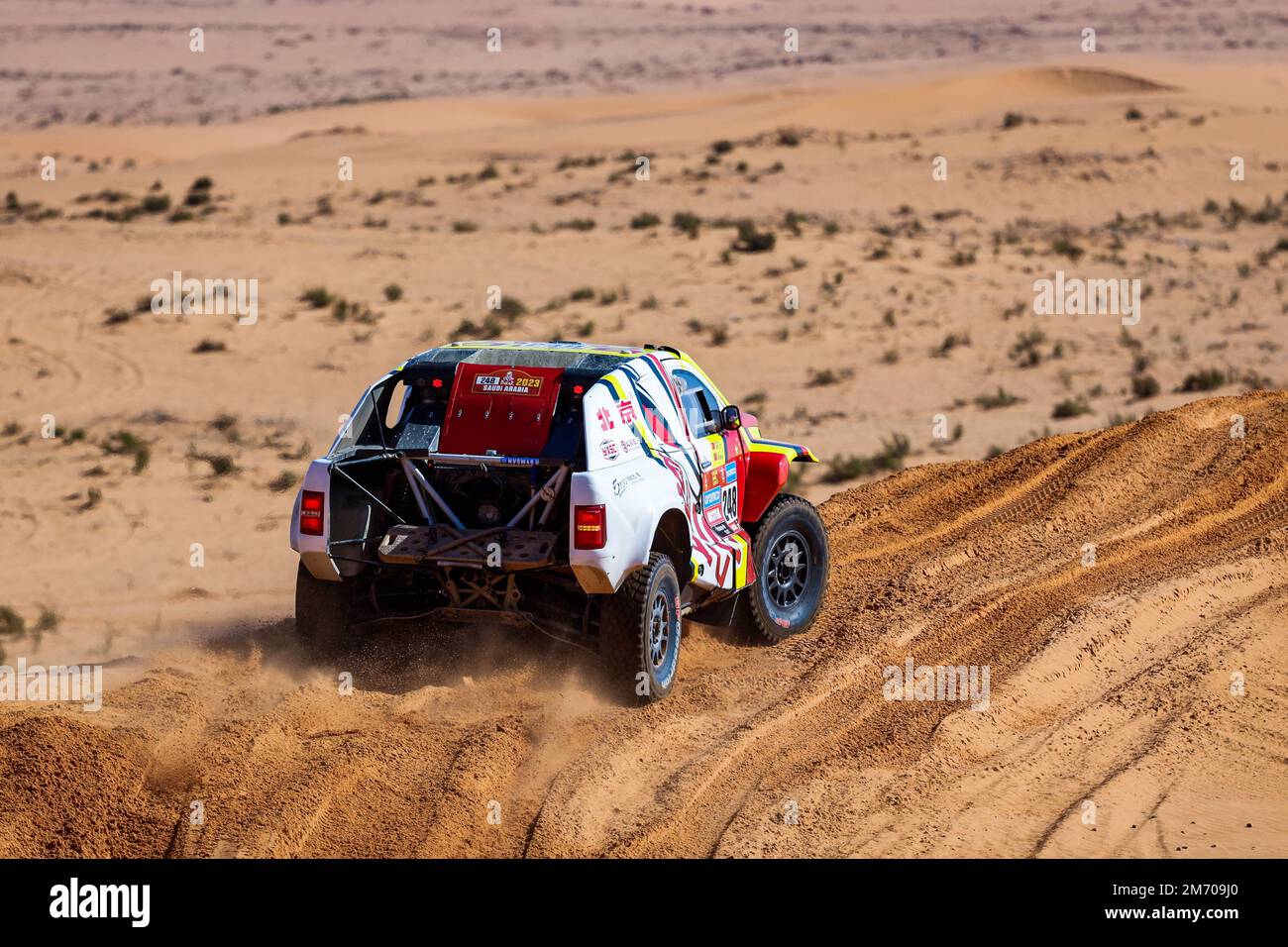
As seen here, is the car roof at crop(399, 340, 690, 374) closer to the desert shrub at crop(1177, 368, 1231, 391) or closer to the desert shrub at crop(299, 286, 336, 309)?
the desert shrub at crop(1177, 368, 1231, 391)

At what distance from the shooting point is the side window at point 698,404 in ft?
33.8

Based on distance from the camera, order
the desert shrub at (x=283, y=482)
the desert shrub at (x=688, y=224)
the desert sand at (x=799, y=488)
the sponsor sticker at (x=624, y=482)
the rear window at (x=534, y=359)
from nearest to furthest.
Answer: the desert sand at (x=799, y=488) < the sponsor sticker at (x=624, y=482) < the rear window at (x=534, y=359) < the desert shrub at (x=283, y=482) < the desert shrub at (x=688, y=224)

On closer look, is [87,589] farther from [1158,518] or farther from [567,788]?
[1158,518]

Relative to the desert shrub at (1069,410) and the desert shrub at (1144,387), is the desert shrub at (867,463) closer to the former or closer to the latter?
the desert shrub at (1069,410)

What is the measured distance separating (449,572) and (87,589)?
527cm

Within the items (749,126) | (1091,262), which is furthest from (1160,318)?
(749,126)

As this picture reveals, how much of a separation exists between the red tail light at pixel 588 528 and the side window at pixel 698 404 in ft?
5.17

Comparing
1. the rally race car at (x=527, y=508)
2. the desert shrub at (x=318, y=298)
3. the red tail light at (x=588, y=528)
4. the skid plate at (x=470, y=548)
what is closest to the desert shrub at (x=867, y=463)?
the rally race car at (x=527, y=508)

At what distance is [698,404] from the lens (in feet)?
34.4

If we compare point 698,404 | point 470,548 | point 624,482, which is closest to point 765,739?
point 624,482

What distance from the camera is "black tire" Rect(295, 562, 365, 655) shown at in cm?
964

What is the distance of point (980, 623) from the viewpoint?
10.6m

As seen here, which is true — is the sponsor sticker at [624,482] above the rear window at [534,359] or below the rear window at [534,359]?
below

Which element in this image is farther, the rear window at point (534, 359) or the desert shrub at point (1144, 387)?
the desert shrub at point (1144, 387)
